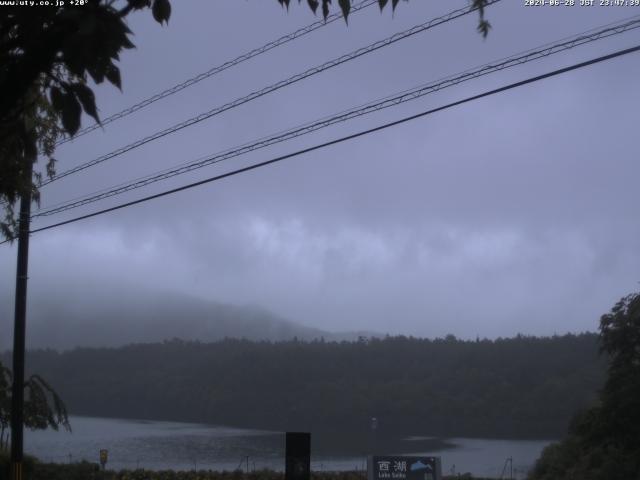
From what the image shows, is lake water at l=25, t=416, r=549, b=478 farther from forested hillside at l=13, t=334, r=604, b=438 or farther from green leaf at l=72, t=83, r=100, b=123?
green leaf at l=72, t=83, r=100, b=123

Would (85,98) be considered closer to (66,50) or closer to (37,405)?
(66,50)

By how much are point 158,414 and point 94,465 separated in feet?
79.0

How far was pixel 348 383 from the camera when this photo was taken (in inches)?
1789

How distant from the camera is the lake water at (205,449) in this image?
27.4 m

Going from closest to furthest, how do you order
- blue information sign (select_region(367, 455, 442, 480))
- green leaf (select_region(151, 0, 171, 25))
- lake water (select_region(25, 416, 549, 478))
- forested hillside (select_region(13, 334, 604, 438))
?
green leaf (select_region(151, 0, 171, 25)), blue information sign (select_region(367, 455, 442, 480)), lake water (select_region(25, 416, 549, 478)), forested hillside (select_region(13, 334, 604, 438))

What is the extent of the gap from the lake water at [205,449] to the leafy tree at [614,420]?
8.36 feet

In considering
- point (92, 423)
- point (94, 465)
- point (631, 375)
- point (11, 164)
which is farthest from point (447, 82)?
point (92, 423)

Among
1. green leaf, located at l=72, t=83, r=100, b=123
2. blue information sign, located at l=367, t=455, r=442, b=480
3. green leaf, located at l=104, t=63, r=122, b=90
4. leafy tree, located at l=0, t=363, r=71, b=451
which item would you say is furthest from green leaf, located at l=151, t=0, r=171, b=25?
leafy tree, located at l=0, t=363, r=71, b=451

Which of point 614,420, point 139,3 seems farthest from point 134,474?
point 139,3

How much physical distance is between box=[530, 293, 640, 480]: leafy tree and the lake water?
8.36 ft

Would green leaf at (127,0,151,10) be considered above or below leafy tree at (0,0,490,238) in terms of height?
above

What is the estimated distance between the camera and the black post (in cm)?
1659

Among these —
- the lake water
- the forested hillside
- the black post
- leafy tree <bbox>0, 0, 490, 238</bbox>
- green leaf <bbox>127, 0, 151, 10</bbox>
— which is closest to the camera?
leafy tree <bbox>0, 0, 490, 238</bbox>

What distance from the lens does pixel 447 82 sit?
11516 millimetres
